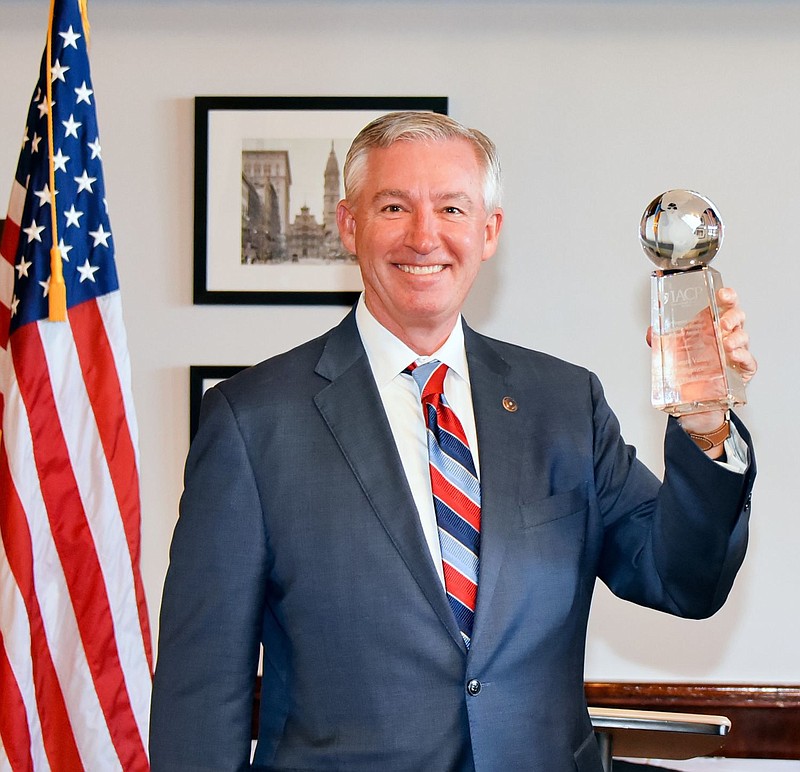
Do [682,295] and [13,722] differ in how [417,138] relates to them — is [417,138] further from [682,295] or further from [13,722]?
[13,722]

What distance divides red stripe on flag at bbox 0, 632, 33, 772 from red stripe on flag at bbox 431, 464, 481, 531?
1.22m

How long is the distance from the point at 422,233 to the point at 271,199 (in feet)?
4.08

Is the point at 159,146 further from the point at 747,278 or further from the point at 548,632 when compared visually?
the point at 548,632

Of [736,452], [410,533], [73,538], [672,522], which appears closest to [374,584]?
[410,533]

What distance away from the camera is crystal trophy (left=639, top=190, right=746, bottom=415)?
1.42 m

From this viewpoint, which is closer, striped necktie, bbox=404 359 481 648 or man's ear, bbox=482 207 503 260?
striped necktie, bbox=404 359 481 648

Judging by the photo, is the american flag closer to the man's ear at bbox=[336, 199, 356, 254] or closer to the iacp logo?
the man's ear at bbox=[336, 199, 356, 254]

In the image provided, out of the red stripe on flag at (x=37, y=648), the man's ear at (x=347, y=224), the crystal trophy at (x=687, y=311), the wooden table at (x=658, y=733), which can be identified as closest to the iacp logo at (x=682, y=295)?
the crystal trophy at (x=687, y=311)

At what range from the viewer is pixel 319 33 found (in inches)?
113

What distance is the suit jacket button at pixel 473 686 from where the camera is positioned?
1.56 metres

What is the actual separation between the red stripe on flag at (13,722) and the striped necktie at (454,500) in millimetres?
1215

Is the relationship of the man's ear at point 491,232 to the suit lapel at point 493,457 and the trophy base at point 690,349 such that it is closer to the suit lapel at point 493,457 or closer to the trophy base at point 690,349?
the suit lapel at point 493,457

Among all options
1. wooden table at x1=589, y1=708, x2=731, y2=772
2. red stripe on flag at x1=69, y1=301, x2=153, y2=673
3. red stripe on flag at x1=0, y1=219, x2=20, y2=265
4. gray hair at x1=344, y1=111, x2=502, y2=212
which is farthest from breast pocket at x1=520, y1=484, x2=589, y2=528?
red stripe on flag at x1=0, y1=219, x2=20, y2=265

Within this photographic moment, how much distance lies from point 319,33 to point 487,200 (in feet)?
4.26
